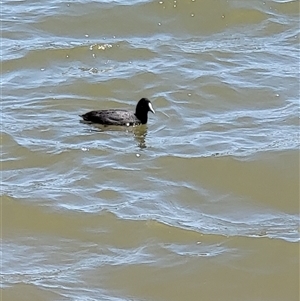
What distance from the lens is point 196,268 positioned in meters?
8.39

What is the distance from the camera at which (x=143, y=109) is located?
1252cm

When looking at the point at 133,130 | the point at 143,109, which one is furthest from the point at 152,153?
the point at 143,109

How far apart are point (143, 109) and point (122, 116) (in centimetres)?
28

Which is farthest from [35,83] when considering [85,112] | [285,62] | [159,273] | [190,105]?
[159,273]

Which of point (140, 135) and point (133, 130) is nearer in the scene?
point (140, 135)

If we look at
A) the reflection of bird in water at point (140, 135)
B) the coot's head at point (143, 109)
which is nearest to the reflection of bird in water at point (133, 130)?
the reflection of bird in water at point (140, 135)

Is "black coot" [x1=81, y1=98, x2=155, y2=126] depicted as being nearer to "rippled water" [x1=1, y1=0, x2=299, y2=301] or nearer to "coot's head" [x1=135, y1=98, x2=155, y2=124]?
"coot's head" [x1=135, y1=98, x2=155, y2=124]

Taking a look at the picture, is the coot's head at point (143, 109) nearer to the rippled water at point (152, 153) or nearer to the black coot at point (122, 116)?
the black coot at point (122, 116)

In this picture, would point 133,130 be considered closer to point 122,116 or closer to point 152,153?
point 122,116

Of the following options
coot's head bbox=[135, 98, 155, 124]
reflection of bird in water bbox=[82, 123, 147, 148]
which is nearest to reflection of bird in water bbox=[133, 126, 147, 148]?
reflection of bird in water bbox=[82, 123, 147, 148]

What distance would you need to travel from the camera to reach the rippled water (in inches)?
328

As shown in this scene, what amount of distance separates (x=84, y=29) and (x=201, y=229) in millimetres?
7028

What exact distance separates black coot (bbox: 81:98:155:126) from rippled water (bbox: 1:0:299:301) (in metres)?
0.14

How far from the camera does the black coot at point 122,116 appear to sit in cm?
1226
